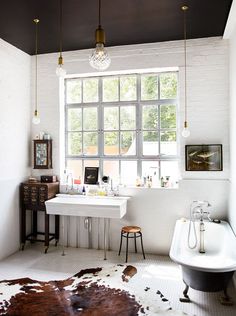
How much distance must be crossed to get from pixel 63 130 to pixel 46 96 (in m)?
0.63

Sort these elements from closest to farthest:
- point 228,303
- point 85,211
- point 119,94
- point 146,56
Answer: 1. point 228,303
2. point 85,211
3. point 146,56
4. point 119,94

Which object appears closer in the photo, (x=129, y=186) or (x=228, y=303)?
(x=228, y=303)

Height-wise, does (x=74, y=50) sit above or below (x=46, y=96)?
above

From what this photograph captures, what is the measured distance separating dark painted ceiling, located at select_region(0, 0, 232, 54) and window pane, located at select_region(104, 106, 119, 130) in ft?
3.31

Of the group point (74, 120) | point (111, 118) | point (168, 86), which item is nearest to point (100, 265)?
point (111, 118)

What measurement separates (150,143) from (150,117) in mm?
419

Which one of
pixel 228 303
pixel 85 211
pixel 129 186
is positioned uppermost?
pixel 129 186

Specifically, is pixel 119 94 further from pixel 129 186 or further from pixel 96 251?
pixel 96 251

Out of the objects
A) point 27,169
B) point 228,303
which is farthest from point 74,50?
point 228,303

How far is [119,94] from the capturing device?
181 inches

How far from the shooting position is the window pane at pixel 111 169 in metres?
4.61

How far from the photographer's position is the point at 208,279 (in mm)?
2570

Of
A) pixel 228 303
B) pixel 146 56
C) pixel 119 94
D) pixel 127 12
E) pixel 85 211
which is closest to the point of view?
pixel 228 303

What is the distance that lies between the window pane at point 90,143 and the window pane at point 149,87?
104 centimetres
